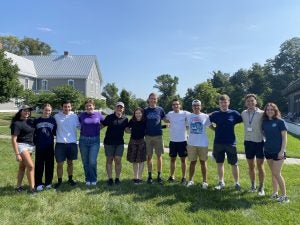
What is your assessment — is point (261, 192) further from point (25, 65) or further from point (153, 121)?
point (25, 65)

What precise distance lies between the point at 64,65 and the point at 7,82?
32.3 metres

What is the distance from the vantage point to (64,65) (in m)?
49.5

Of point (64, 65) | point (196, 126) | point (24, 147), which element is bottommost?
point (24, 147)

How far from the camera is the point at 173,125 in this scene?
8.15 meters

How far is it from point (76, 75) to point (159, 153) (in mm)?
41346

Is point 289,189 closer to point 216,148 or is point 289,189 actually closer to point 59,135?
point 216,148

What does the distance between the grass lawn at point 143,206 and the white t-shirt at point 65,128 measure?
1.02 m

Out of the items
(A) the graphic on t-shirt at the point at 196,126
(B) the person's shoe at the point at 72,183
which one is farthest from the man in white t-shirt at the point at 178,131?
(B) the person's shoe at the point at 72,183

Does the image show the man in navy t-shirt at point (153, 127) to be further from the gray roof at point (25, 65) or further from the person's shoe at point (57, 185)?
the gray roof at point (25, 65)

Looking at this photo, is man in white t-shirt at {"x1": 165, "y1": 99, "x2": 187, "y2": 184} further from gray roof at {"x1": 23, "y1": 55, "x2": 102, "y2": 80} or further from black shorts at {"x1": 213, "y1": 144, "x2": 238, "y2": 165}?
gray roof at {"x1": 23, "y1": 55, "x2": 102, "y2": 80}

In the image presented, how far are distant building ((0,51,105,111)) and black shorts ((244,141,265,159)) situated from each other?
4072 cm

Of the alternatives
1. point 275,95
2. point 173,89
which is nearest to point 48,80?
point 173,89

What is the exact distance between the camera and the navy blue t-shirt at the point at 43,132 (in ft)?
24.3

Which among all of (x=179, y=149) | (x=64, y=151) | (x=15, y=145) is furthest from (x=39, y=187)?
(x=179, y=149)
